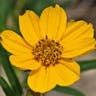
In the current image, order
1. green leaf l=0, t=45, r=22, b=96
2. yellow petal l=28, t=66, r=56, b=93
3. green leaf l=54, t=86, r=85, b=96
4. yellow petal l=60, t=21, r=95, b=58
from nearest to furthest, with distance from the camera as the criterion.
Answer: yellow petal l=28, t=66, r=56, b=93 < yellow petal l=60, t=21, r=95, b=58 < green leaf l=0, t=45, r=22, b=96 < green leaf l=54, t=86, r=85, b=96

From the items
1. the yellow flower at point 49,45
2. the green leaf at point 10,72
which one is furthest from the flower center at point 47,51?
the green leaf at point 10,72

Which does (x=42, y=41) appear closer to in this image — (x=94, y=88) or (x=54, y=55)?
(x=54, y=55)

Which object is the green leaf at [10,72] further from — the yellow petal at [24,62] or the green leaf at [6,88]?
the yellow petal at [24,62]

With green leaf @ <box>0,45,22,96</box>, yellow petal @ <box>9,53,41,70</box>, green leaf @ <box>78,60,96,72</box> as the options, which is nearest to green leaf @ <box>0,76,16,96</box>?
green leaf @ <box>0,45,22,96</box>

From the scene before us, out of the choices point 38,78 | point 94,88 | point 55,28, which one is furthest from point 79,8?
point 38,78

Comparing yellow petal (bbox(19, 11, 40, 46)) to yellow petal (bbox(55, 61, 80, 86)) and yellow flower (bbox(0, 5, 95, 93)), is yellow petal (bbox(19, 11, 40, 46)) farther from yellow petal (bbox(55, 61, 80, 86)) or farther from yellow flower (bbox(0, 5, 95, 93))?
yellow petal (bbox(55, 61, 80, 86))

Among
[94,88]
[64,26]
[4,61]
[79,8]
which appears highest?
[64,26]
